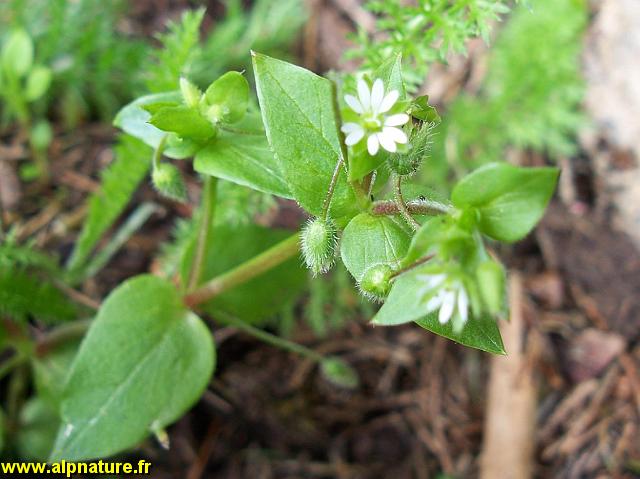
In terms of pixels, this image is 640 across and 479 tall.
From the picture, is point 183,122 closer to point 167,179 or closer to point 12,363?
point 167,179

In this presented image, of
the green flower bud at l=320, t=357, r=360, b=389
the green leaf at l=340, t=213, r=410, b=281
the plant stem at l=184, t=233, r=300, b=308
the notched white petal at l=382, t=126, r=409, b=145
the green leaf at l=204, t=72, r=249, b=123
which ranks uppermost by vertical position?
the notched white petal at l=382, t=126, r=409, b=145

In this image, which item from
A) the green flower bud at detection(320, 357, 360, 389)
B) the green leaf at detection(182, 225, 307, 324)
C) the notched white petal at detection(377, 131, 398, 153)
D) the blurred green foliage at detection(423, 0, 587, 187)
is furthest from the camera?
the blurred green foliage at detection(423, 0, 587, 187)

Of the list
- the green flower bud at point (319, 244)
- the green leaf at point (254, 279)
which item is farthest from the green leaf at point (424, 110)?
the green leaf at point (254, 279)

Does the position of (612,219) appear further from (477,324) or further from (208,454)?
(208,454)

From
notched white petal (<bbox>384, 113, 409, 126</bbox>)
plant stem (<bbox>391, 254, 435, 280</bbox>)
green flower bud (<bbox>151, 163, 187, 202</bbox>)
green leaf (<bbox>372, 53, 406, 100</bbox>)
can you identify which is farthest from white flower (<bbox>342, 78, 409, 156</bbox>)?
green flower bud (<bbox>151, 163, 187, 202</bbox>)

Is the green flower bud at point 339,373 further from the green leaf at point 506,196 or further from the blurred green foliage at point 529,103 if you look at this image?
the green leaf at point 506,196

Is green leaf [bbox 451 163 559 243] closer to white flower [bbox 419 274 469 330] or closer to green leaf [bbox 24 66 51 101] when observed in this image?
white flower [bbox 419 274 469 330]

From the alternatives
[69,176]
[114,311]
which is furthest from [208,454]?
[69,176]
